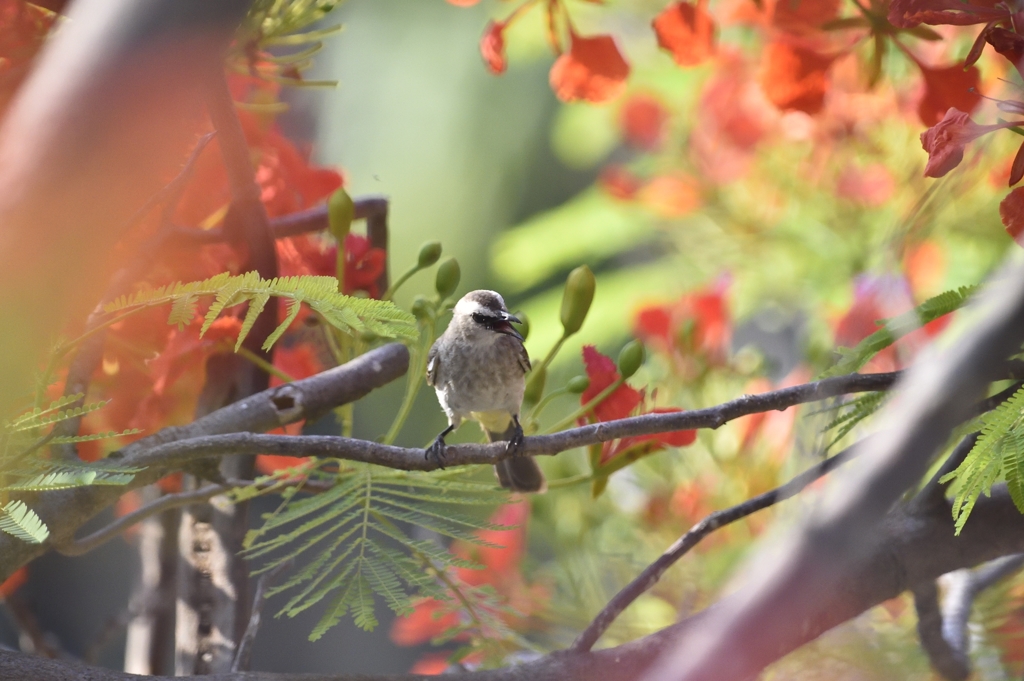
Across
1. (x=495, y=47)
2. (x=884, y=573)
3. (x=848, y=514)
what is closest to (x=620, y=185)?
(x=495, y=47)

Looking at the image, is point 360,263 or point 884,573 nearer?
point 884,573

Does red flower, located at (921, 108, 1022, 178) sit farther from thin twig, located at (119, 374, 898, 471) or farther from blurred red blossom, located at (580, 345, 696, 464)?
blurred red blossom, located at (580, 345, 696, 464)

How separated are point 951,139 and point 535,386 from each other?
0.30 meters

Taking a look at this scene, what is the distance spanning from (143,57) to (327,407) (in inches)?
13.4

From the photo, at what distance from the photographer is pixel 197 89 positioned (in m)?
0.28

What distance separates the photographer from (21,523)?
40 cm

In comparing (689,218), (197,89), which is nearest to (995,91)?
(689,218)

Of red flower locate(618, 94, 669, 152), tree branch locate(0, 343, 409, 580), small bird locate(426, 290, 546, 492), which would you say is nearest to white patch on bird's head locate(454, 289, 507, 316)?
small bird locate(426, 290, 546, 492)

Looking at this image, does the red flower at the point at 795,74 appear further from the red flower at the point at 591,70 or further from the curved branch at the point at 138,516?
the curved branch at the point at 138,516

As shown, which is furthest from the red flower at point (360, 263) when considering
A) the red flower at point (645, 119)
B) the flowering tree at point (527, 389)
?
the red flower at point (645, 119)

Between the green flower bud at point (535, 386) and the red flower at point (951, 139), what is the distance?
273 mm

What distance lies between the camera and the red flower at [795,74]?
0.65 meters

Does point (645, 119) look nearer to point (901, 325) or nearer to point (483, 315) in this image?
point (483, 315)

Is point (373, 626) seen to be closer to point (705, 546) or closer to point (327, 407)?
point (327, 407)
